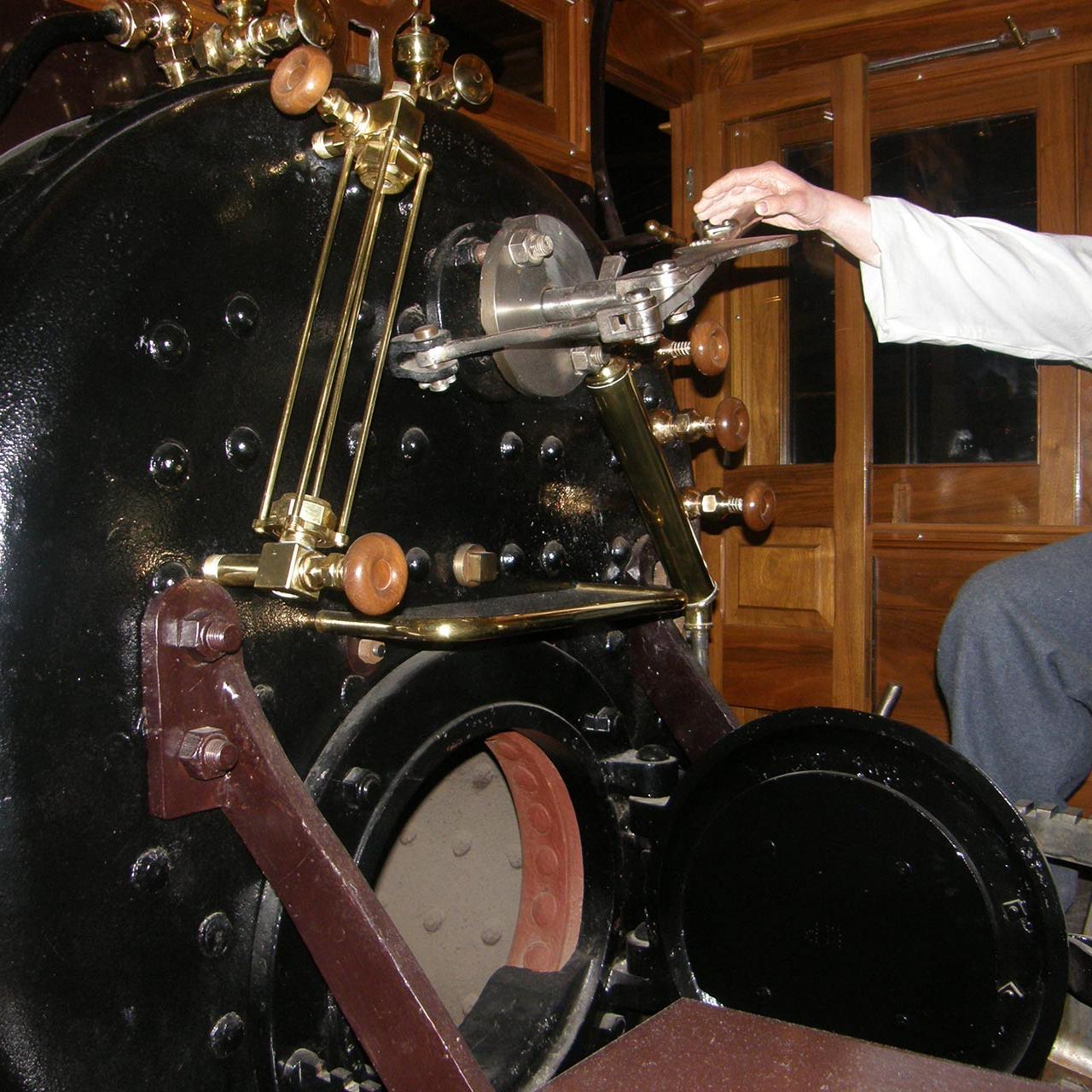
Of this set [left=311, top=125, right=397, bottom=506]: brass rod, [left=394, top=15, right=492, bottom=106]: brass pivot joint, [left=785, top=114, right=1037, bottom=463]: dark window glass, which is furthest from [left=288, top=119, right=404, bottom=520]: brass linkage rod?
[left=785, top=114, right=1037, bottom=463]: dark window glass

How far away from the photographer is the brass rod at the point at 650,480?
1.41m

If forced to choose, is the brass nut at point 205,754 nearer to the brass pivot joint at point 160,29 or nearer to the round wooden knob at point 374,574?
the round wooden knob at point 374,574

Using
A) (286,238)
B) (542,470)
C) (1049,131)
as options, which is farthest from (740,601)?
(286,238)

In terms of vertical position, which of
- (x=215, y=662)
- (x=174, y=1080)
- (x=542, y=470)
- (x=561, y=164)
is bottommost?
(x=174, y=1080)

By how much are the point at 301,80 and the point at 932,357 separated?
81.5 inches

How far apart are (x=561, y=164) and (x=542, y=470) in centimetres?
91

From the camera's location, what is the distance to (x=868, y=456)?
8.55ft

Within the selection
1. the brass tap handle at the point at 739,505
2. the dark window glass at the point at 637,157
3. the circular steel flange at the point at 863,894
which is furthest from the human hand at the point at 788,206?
the dark window glass at the point at 637,157

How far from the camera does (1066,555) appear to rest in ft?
5.69

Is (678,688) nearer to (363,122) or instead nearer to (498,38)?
(363,122)

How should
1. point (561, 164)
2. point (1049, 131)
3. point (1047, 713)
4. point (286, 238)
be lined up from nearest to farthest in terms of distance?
point (286, 238)
point (1047, 713)
point (561, 164)
point (1049, 131)

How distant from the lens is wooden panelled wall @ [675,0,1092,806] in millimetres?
2527

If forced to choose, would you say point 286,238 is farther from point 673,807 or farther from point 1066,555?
point 1066,555

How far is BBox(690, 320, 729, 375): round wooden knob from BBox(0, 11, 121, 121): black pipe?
2.55 ft
